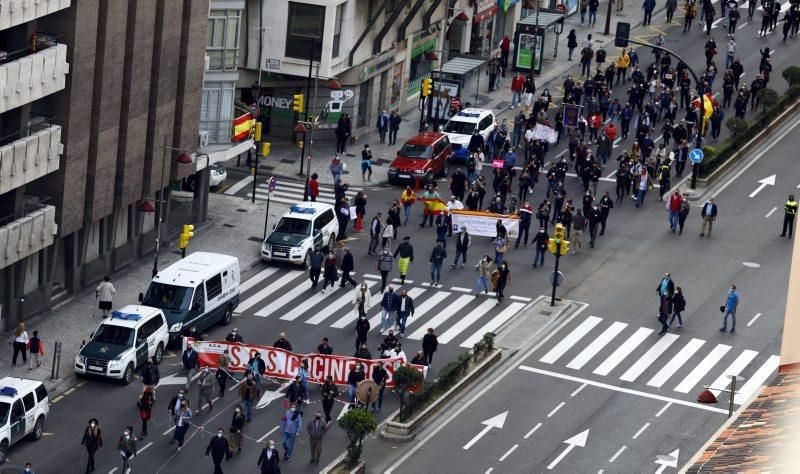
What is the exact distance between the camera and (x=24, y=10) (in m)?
48.5

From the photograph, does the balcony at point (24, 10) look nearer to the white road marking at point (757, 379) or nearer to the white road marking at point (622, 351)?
the white road marking at point (622, 351)

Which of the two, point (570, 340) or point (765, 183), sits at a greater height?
point (765, 183)

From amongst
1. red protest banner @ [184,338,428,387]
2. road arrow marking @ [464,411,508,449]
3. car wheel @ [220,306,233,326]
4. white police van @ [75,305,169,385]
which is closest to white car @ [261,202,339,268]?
car wheel @ [220,306,233,326]

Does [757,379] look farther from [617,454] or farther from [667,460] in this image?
[617,454]

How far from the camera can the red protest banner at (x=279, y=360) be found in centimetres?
4866

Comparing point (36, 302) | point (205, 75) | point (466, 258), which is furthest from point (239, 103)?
point (36, 302)

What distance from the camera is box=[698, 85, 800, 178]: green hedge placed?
7094 cm

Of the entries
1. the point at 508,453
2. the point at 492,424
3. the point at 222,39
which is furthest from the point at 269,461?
the point at 222,39

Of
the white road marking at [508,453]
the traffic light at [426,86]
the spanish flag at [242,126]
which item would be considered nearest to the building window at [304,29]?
the traffic light at [426,86]

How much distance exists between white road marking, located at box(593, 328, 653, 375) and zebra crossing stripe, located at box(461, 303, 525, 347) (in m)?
4.11

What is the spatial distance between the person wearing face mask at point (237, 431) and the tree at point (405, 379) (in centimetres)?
447

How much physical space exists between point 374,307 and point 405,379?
1115 cm

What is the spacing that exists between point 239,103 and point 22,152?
18.8m

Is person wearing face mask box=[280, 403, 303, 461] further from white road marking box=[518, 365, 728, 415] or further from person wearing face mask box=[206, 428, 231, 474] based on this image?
white road marking box=[518, 365, 728, 415]
